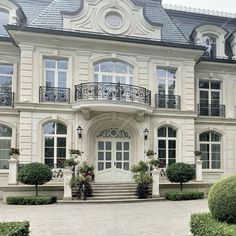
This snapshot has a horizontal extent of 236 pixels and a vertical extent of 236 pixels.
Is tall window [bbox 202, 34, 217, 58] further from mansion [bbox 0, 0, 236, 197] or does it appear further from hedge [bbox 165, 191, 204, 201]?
hedge [bbox 165, 191, 204, 201]

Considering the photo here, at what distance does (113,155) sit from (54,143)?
2.86 m

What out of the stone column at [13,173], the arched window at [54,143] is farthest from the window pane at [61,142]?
the stone column at [13,173]

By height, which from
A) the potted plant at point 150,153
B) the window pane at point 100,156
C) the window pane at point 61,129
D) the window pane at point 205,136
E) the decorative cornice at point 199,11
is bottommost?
the window pane at point 100,156

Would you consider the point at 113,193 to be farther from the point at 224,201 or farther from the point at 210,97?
the point at 224,201

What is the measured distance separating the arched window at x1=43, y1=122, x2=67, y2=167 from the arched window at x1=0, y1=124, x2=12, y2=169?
1792 mm

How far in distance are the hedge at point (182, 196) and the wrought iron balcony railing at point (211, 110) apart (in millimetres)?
5069

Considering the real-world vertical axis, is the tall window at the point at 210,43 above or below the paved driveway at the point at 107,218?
above

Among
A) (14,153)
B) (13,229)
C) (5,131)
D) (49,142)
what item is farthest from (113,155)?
(13,229)

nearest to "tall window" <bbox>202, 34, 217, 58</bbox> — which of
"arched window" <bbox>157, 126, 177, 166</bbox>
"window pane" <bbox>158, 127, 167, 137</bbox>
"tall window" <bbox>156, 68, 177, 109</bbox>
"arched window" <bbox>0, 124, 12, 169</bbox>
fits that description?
"tall window" <bbox>156, 68, 177, 109</bbox>

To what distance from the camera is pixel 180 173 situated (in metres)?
14.3

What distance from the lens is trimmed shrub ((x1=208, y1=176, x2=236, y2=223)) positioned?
576cm

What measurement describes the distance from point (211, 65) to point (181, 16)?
3833mm

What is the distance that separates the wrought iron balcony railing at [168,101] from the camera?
645 inches

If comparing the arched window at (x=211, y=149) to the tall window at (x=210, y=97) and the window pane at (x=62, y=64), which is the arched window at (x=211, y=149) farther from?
the window pane at (x=62, y=64)
